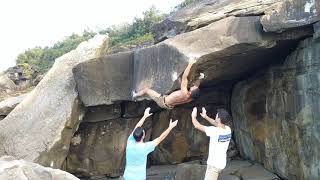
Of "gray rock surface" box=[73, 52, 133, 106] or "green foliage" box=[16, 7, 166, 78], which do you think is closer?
"gray rock surface" box=[73, 52, 133, 106]

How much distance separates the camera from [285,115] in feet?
26.8

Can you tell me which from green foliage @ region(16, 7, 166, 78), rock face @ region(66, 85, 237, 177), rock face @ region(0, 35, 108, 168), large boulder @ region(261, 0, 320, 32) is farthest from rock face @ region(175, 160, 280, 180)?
green foliage @ region(16, 7, 166, 78)

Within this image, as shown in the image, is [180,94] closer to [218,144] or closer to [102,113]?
[218,144]

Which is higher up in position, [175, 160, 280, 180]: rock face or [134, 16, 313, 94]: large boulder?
[134, 16, 313, 94]: large boulder

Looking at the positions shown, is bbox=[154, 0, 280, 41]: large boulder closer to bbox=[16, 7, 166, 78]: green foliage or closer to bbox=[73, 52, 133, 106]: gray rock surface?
bbox=[73, 52, 133, 106]: gray rock surface

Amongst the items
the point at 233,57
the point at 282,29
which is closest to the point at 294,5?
the point at 282,29

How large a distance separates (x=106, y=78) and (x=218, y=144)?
3.10 metres

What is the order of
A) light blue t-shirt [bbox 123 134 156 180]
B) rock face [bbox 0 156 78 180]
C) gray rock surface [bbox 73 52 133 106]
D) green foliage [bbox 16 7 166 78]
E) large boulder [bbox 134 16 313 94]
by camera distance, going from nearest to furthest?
rock face [bbox 0 156 78 180] → light blue t-shirt [bbox 123 134 156 180] → large boulder [bbox 134 16 313 94] → gray rock surface [bbox 73 52 133 106] → green foliage [bbox 16 7 166 78]

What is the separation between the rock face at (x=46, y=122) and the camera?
30.6 ft

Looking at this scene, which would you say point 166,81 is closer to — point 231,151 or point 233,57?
point 233,57

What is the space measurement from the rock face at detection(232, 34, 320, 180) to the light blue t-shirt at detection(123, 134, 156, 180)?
8.64 feet

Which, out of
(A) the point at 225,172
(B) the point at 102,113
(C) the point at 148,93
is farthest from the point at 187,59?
(B) the point at 102,113

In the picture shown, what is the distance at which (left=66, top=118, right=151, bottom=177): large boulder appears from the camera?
1002 centimetres

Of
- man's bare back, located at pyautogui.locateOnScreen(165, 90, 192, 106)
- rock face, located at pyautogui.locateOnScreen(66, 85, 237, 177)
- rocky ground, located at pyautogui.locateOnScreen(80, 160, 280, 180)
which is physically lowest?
rocky ground, located at pyautogui.locateOnScreen(80, 160, 280, 180)
